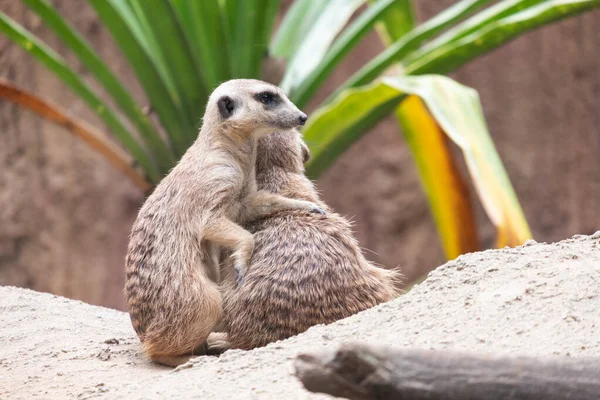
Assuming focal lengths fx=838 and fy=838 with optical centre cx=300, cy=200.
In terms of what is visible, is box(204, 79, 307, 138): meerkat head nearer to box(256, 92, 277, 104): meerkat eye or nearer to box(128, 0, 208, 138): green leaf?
box(256, 92, 277, 104): meerkat eye

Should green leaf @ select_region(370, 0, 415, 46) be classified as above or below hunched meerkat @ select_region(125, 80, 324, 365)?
above

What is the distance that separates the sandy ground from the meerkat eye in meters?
0.69

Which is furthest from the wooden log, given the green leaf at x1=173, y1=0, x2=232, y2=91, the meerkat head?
the green leaf at x1=173, y1=0, x2=232, y2=91

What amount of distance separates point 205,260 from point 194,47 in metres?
1.74

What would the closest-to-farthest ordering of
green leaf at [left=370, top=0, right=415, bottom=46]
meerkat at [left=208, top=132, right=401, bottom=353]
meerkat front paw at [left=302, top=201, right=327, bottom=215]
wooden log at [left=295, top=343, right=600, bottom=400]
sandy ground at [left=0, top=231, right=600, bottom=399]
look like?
wooden log at [left=295, top=343, right=600, bottom=400]
sandy ground at [left=0, top=231, right=600, bottom=399]
meerkat at [left=208, top=132, right=401, bottom=353]
meerkat front paw at [left=302, top=201, right=327, bottom=215]
green leaf at [left=370, top=0, right=415, bottom=46]

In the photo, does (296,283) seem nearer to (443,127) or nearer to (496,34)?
(443,127)

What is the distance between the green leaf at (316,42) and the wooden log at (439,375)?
2.66m

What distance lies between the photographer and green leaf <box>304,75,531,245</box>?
270cm

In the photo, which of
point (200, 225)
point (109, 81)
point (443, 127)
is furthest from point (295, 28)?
point (200, 225)

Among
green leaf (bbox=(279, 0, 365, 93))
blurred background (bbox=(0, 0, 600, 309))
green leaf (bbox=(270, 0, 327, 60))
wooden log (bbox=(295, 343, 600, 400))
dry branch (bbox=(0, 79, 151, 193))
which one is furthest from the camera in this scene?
blurred background (bbox=(0, 0, 600, 309))

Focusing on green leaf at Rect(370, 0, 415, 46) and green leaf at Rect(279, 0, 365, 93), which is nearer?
green leaf at Rect(279, 0, 365, 93)

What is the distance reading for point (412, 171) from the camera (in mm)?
6277

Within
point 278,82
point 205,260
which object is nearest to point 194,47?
point 278,82

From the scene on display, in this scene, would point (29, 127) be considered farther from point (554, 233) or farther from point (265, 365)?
point (265, 365)
